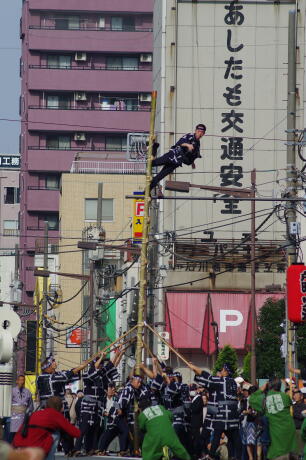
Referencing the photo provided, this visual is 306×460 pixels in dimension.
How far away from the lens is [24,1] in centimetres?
10138

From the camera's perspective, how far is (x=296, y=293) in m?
31.5

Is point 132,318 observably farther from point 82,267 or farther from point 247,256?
point 82,267

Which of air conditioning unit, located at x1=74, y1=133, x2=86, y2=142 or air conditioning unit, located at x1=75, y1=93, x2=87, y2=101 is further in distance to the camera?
air conditioning unit, located at x1=75, y1=93, x2=87, y2=101

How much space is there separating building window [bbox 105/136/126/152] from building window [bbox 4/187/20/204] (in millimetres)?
18763

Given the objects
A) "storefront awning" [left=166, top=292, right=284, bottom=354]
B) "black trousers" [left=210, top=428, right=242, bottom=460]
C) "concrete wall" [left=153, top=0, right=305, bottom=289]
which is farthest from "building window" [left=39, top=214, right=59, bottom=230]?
"black trousers" [left=210, top=428, right=242, bottom=460]

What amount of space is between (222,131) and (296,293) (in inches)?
978

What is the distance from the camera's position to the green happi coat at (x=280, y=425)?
65.0 feet

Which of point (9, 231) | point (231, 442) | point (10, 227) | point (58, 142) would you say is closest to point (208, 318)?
point (231, 442)

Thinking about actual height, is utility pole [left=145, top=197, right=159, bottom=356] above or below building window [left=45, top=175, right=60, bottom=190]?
below

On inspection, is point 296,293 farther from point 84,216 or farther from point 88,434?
point 84,216

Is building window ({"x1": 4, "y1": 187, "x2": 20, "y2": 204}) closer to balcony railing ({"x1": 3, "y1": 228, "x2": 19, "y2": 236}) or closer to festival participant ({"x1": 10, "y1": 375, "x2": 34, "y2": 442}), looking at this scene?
balcony railing ({"x1": 3, "y1": 228, "x2": 19, "y2": 236})

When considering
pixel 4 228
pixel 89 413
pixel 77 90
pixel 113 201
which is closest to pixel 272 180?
pixel 113 201

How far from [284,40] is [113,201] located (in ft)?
82.7

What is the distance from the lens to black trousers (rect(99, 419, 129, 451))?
992 inches
